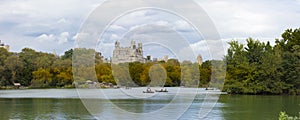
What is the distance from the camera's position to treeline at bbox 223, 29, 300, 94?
34.6 m

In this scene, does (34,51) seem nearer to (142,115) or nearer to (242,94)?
(242,94)

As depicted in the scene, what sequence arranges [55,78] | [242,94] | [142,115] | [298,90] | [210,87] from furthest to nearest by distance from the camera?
[55,78], [210,87], [242,94], [298,90], [142,115]

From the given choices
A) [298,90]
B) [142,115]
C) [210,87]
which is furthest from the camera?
[210,87]

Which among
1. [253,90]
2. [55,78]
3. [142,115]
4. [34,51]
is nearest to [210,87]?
[253,90]

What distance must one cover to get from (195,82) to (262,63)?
624 centimetres

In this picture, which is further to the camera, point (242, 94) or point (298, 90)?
point (242, 94)

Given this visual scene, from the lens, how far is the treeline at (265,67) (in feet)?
113

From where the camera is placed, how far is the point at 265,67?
35281mm

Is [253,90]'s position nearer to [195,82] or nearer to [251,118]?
[195,82]

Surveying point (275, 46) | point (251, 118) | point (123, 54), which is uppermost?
point (275, 46)

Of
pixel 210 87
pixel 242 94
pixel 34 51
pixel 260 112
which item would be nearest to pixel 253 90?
pixel 242 94

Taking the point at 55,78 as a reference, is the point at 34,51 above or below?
above

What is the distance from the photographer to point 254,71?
3594 cm

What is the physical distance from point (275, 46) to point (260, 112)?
18703 mm
